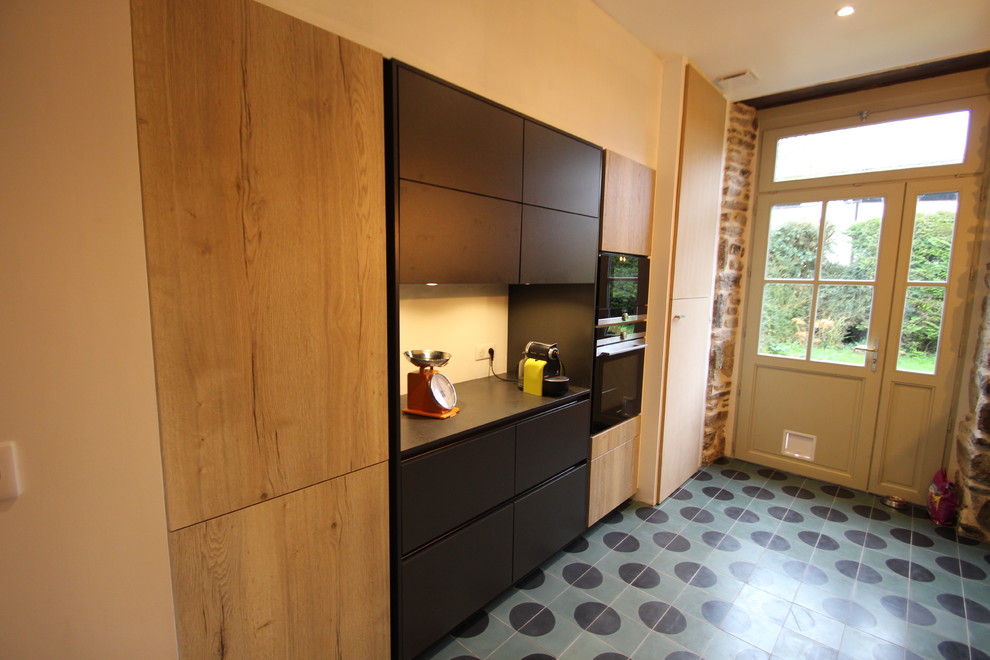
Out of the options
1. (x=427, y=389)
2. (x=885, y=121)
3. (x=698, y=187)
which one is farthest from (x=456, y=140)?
(x=885, y=121)

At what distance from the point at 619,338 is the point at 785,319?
1926 millimetres

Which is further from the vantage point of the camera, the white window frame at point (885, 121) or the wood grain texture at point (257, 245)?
the white window frame at point (885, 121)

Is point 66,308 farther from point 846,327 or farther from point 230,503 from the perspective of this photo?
point 846,327

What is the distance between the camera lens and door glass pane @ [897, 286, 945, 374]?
3072 millimetres

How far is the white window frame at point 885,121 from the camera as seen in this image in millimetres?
2889

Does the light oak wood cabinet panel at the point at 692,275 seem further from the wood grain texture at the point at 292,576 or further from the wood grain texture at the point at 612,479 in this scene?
the wood grain texture at the point at 292,576

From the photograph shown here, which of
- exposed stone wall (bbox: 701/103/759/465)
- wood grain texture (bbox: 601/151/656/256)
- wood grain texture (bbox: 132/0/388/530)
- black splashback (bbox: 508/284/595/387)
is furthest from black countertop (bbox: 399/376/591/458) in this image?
exposed stone wall (bbox: 701/103/759/465)

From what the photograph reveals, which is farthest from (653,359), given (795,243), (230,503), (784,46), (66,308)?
(66,308)

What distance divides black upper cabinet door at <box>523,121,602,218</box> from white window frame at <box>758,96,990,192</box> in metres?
2.19

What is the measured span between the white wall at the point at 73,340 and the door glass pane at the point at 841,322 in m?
4.21

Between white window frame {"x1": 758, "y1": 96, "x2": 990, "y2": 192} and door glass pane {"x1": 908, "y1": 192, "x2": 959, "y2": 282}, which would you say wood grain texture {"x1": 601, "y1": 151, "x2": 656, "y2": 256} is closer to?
white window frame {"x1": 758, "y1": 96, "x2": 990, "y2": 192}

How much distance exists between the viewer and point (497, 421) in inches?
75.1

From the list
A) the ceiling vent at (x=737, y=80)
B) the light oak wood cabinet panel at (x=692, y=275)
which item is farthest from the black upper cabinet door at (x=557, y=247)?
the ceiling vent at (x=737, y=80)

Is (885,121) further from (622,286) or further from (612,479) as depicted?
(612,479)
